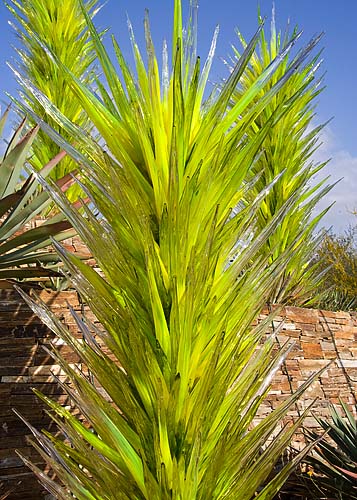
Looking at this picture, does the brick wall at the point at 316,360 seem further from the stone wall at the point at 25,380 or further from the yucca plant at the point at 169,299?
the yucca plant at the point at 169,299

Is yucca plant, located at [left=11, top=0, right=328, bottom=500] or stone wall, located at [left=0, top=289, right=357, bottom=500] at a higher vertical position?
yucca plant, located at [left=11, top=0, right=328, bottom=500]

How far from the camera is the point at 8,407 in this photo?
2.89 meters

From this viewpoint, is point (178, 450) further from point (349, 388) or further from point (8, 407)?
point (349, 388)

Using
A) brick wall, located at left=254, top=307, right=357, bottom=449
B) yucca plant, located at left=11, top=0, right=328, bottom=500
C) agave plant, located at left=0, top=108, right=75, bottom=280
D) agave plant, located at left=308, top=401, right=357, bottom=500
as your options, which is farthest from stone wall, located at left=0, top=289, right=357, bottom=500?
yucca plant, located at left=11, top=0, right=328, bottom=500

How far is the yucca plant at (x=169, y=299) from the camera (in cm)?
101

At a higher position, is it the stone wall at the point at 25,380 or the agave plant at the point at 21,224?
the agave plant at the point at 21,224

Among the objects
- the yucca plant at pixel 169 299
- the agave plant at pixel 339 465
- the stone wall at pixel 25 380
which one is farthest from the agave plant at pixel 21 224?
the agave plant at pixel 339 465

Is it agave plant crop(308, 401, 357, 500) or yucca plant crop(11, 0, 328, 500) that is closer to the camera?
yucca plant crop(11, 0, 328, 500)

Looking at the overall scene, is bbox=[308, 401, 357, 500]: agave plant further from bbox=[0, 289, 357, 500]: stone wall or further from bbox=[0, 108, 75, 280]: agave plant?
bbox=[0, 108, 75, 280]: agave plant

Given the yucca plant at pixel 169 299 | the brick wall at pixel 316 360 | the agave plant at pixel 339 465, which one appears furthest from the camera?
the brick wall at pixel 316 360

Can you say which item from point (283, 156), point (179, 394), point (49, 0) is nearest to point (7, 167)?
point (179, 394)

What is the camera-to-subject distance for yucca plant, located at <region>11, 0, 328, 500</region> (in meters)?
1.01

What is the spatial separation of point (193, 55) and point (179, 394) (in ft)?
2.19

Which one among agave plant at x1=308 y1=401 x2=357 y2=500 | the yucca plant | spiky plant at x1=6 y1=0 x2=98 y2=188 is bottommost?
agave plant at x1=308 y1=401 x2=357 y2=500
